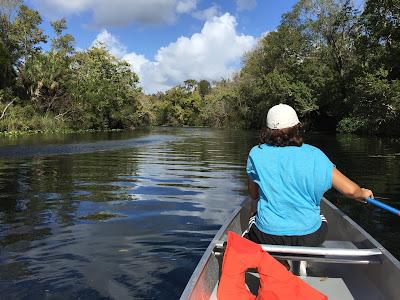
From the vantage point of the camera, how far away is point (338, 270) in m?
4.23

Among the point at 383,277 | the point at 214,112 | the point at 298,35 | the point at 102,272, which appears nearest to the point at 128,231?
the point at 102,272

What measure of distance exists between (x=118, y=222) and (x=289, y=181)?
4.30m

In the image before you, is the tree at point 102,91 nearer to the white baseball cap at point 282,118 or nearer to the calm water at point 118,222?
the calm water at point 118,222

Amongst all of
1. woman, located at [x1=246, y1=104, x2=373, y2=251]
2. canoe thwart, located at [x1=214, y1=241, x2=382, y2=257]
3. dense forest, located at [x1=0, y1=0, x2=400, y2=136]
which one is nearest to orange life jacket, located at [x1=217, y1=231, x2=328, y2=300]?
canoe thwart, located at [x1=214, y1=241, x2=382, y2=257]

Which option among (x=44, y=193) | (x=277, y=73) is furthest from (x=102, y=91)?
(x=44, y=193)

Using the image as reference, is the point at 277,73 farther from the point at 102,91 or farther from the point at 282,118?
the point at 282,118

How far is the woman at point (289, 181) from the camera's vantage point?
356cm

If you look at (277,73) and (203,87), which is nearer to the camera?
(277,73)

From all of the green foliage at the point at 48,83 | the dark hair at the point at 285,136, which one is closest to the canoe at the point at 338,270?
the dark hair at the point at 285,136

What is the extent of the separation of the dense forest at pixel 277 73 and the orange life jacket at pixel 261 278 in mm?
24611

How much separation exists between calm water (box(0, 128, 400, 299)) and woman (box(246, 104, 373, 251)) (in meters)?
1.41

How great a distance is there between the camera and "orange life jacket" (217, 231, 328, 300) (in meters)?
3.14

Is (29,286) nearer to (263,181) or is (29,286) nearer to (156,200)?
(263,181)

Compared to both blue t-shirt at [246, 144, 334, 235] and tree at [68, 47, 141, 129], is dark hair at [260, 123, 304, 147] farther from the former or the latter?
tree at [68, 47, 141, 129]
